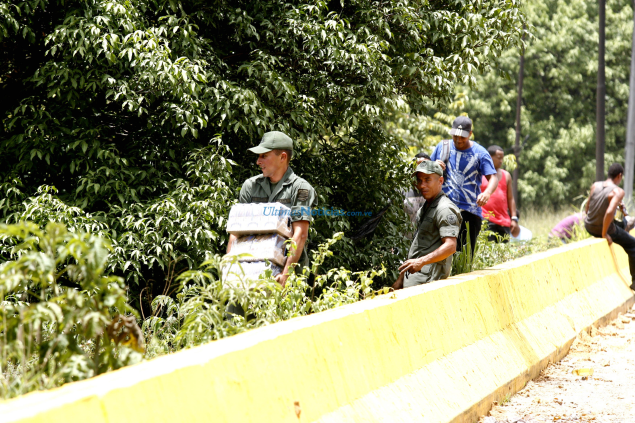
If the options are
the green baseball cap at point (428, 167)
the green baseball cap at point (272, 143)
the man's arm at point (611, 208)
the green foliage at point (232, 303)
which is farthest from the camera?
the man's arm at point (611, 208)

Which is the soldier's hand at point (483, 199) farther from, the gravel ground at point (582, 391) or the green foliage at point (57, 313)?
the green foliage at point (57, 313)

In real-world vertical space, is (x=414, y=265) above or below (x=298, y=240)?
below

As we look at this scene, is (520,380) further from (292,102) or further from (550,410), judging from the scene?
(292,102)

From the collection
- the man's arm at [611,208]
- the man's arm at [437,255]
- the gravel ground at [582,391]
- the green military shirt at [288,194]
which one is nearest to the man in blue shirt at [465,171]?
the man's arm at [437,255]

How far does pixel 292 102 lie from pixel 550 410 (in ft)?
12.8

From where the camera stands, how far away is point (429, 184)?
6.34m

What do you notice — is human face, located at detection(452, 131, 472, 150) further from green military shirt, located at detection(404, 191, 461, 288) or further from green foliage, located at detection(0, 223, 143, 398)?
green foliage, located at detection(0, 223, 143, 398)

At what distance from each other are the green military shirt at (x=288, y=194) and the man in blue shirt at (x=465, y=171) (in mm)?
2332

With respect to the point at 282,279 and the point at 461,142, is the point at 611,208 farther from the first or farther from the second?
the point at 282,279

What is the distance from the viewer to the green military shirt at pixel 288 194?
5297 millimetres

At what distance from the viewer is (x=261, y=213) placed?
5.06m

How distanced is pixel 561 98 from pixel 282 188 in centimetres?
2997

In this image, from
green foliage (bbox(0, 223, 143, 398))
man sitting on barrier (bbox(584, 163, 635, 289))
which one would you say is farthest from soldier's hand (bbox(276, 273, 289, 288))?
man sitting on barrier (bbox(584, 163, 635, 289))

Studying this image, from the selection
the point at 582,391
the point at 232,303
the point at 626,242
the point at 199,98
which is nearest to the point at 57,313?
the point at 232,303
